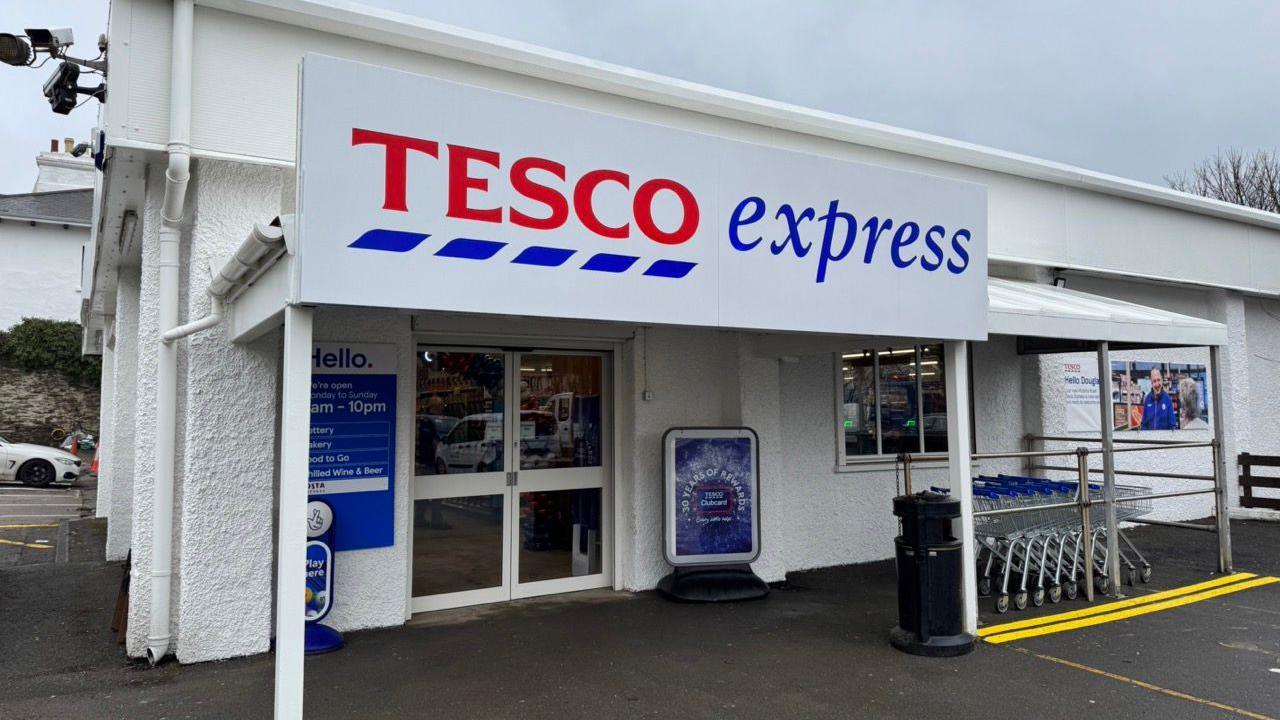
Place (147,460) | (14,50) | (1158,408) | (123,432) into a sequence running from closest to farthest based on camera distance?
1. (147,460)
2. (14,50)
3. (123,432)
4. (1158,408)

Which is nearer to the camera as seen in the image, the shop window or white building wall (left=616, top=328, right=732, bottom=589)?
white building wall (left=616, top=328, right=732, bottom=589)

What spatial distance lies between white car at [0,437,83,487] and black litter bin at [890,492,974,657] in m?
18.9

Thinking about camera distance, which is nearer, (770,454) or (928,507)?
(928,507)

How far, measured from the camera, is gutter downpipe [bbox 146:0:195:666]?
541 centimetres

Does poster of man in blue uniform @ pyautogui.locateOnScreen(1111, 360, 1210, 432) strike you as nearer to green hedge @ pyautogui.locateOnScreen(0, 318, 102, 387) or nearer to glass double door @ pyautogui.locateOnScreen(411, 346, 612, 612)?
glass double door @ pyautogui.locateOnScreen(411, 346, 612, 612)

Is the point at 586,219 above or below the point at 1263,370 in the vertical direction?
above

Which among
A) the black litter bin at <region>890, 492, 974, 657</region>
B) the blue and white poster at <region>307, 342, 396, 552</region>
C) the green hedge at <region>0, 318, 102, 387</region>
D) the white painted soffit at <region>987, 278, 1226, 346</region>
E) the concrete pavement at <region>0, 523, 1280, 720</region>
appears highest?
the green hedge at <region>0, 318, 102, 387</region>

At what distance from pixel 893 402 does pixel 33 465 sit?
18.2m

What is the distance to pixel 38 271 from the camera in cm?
2678

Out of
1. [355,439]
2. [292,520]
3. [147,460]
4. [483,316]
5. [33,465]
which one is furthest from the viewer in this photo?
[33,465]

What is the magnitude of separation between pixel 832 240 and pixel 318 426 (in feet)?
12.8

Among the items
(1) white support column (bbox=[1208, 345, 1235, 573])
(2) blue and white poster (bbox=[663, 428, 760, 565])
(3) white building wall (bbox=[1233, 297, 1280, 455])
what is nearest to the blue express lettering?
(2) blue and white poster (bbox=[663, 428, 760, 565])

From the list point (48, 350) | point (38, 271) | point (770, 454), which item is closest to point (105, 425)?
point (770, 454)

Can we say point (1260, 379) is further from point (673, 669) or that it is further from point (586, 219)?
point (586, 219)
